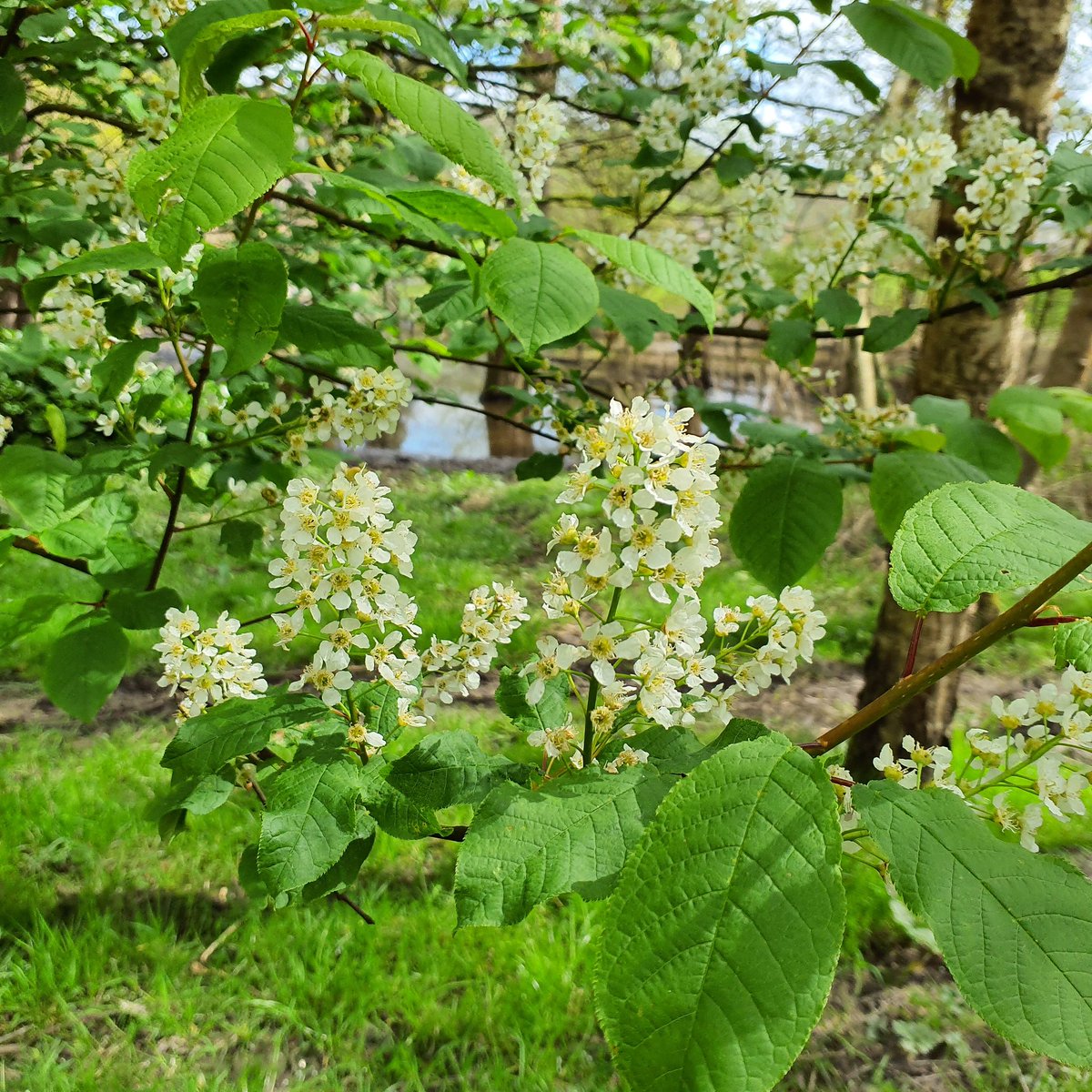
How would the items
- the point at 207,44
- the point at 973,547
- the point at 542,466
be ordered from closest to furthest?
the point at 973,547
the point at 207,44
the point at 542,466

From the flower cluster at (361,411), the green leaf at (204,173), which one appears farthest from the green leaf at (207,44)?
the flower cluster at (361,411)

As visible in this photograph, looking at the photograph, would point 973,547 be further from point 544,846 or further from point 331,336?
point 331,336

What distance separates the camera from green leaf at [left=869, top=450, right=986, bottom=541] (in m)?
1.27

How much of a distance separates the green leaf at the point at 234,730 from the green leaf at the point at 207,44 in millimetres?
607

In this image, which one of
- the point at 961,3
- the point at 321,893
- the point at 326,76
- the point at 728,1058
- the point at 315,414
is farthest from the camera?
the point at 961,3

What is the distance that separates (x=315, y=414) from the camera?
1450 mm

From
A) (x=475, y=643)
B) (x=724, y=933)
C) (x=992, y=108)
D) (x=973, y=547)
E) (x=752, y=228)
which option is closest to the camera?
(x=724, y=933)

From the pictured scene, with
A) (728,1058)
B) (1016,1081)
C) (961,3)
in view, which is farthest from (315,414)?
(961,3)

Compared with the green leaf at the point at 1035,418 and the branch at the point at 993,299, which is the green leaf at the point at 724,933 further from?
the branch at the point at 993,299

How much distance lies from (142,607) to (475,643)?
25.6 inches

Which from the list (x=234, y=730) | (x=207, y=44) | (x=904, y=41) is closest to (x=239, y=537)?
(x=234, y=730)

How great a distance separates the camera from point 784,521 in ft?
4.27

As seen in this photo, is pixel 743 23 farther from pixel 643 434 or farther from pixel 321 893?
pixel 321 893

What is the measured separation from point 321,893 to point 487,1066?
1456 mm
